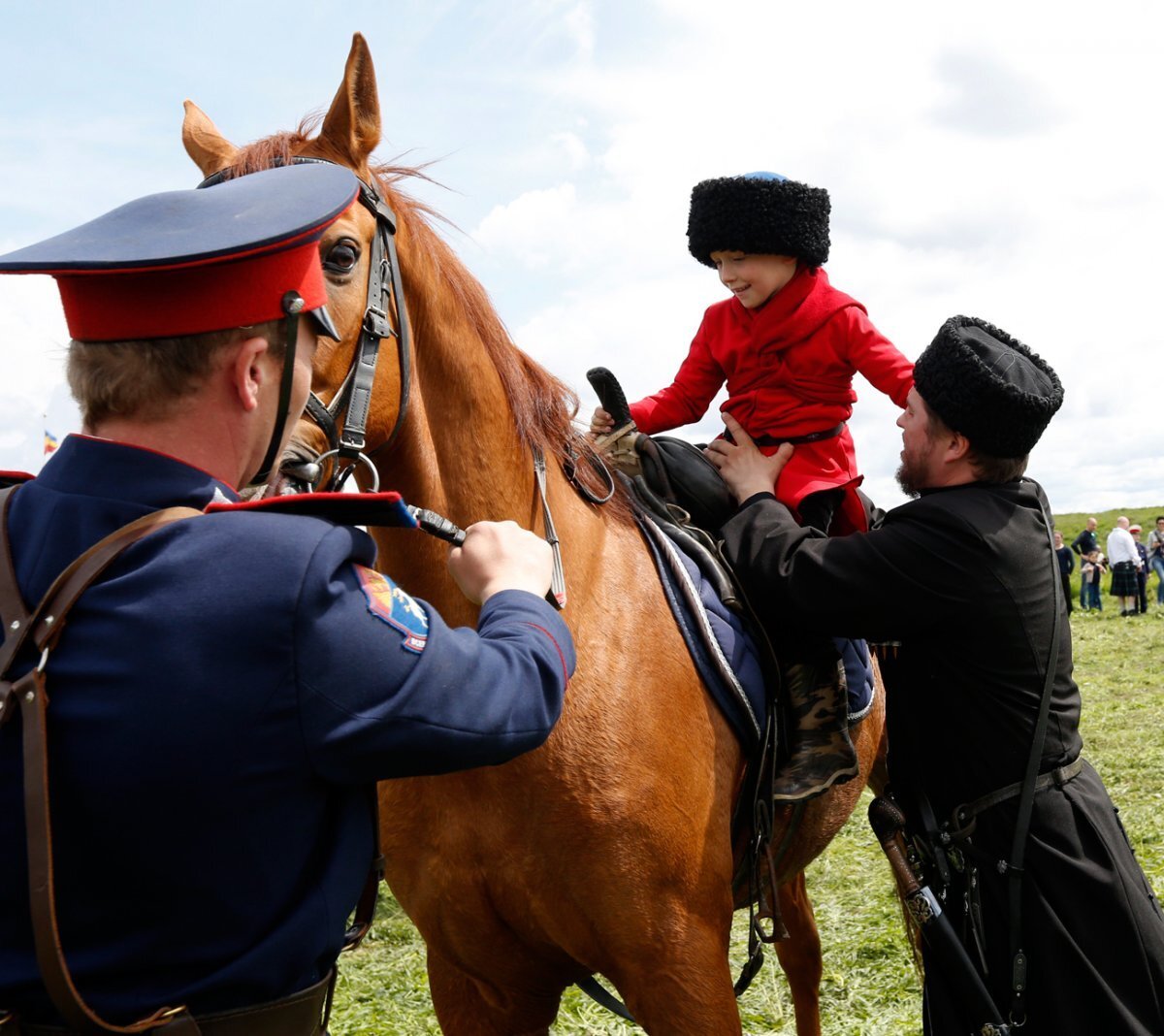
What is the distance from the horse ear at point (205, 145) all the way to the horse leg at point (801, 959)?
3413 millimetres

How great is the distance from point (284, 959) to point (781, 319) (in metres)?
2.69

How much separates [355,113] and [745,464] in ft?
5.33

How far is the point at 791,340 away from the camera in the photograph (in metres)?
3.61

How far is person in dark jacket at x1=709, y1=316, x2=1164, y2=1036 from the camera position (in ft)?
9.19

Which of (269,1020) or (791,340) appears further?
(791,340)

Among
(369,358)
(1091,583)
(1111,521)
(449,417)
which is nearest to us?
(369,358)

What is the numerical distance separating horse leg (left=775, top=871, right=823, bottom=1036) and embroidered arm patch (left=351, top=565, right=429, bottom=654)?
3460 millimetres

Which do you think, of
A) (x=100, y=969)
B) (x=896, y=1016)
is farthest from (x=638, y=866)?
(x=896, y=1016)

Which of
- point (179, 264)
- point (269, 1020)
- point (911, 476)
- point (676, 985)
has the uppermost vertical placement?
point (179, 264)

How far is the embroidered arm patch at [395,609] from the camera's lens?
148 cm

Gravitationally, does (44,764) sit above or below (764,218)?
below

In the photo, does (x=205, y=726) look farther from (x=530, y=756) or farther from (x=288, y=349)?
(x=530, y=756)

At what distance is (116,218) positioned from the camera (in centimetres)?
157

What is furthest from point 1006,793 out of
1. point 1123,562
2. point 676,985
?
point 1123,562
